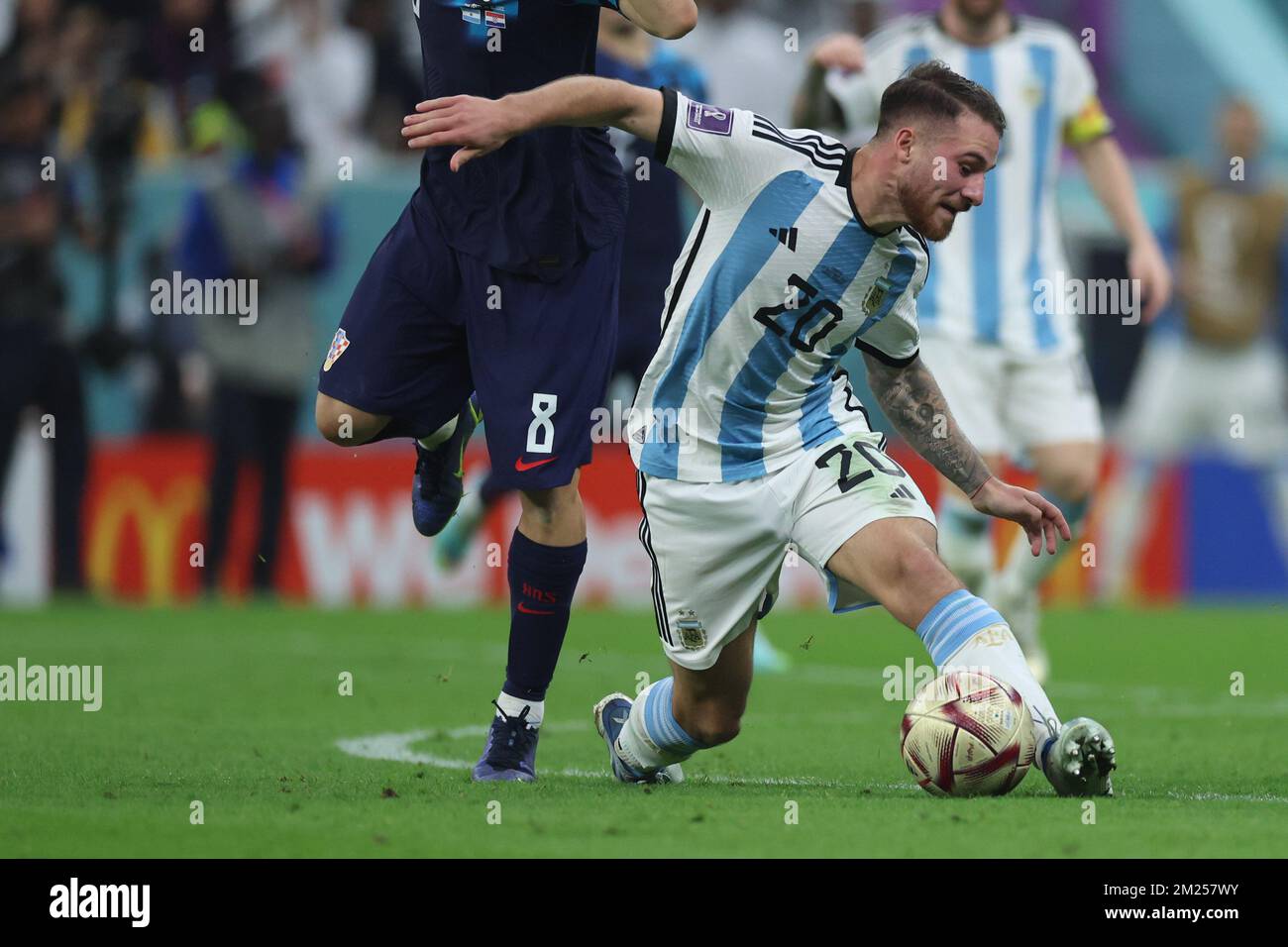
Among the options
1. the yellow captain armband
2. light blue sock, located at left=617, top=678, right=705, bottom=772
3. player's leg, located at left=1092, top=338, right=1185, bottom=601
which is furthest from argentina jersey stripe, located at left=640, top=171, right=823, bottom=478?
player's leg, located at left=1092, top=338, right=1185, bottom=601

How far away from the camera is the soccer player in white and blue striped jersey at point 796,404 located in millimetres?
4973

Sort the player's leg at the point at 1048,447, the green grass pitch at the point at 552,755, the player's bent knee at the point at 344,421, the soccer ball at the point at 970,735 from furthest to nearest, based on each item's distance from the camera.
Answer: the player's leg at the point at 1048,447 < the player's bent knee at the point at 344,421 < the soccer ball at the point at 970,735 < the green grass pitch at the point at 552,755

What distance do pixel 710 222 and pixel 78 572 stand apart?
873cm

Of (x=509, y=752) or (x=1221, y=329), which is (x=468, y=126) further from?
(x=1221, y=329)

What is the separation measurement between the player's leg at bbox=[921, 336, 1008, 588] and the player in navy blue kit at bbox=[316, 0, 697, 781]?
9.23 feet

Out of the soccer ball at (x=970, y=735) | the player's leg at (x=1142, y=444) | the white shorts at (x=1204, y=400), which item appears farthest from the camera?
the white shorts at (x=1204, y=400)

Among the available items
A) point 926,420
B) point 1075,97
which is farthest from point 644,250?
point 926,420

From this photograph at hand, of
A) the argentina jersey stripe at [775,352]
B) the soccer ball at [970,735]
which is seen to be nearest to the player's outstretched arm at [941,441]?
the argentina jersey stripe at [775,352]

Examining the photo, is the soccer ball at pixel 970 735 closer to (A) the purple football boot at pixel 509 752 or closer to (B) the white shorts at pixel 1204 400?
(A) the purple football boot at pixel 509 752

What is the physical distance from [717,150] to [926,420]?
93 centimetres

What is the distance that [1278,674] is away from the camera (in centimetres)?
953

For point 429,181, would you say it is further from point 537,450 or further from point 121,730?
point 121,730

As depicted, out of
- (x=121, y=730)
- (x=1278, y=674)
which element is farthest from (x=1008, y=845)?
(x=1278, y=674)

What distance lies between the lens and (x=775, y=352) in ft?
17.3
